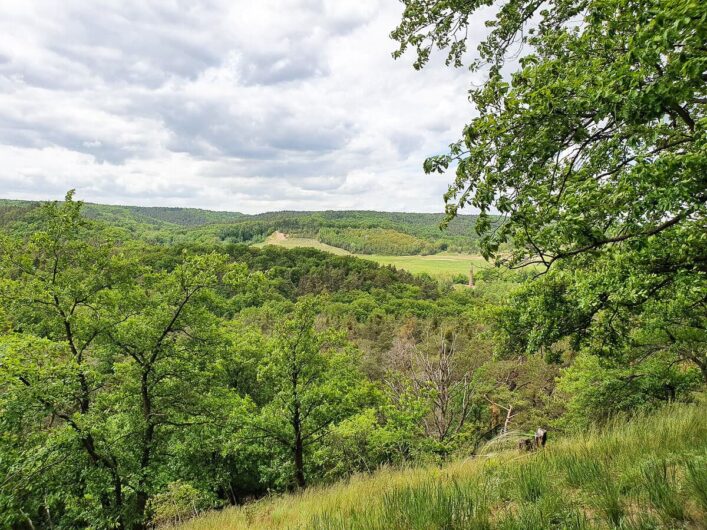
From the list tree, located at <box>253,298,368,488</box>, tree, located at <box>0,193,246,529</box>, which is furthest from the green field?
tree, located at <box>0,193,246,529</box>

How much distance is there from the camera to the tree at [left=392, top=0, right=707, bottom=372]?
260cm

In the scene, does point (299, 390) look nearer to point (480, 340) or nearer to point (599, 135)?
point (480, 340)

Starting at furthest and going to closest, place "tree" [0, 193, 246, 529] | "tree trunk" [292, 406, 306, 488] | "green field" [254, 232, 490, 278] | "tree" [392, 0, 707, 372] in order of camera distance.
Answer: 1. "green field" [254, 232, 490, 278]
2. "tree trunk" [292, 406, 306, 488]
3. "tree" [0, 193, 246, 529]
4. "tree" [392, 0, 707, 372]

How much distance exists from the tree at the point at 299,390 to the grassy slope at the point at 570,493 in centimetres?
839

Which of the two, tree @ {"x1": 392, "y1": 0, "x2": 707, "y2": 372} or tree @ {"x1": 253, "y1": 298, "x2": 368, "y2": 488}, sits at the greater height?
tree @ {"x1": 392, "y1": 0, "x2": 707, "y2": 372}

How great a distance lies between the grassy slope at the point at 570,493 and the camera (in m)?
2.82

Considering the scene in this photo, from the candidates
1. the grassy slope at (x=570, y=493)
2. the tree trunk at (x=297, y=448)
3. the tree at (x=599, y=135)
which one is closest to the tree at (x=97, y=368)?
the tree trunk at (x=297, y=448)

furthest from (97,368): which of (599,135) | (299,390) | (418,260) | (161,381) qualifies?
(418,260)

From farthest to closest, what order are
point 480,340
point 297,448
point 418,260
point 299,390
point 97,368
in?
point 418,260 < point 299,390 < point 297,448 < point 480,340 < point 97,368

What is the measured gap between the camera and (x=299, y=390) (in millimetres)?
13711

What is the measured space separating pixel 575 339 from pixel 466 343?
94.5ft

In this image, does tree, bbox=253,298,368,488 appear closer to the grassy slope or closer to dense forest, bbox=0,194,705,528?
dense forest, bbox=0,194,705,528

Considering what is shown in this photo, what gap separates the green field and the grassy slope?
113m

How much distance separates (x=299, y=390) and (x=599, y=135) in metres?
12.2
